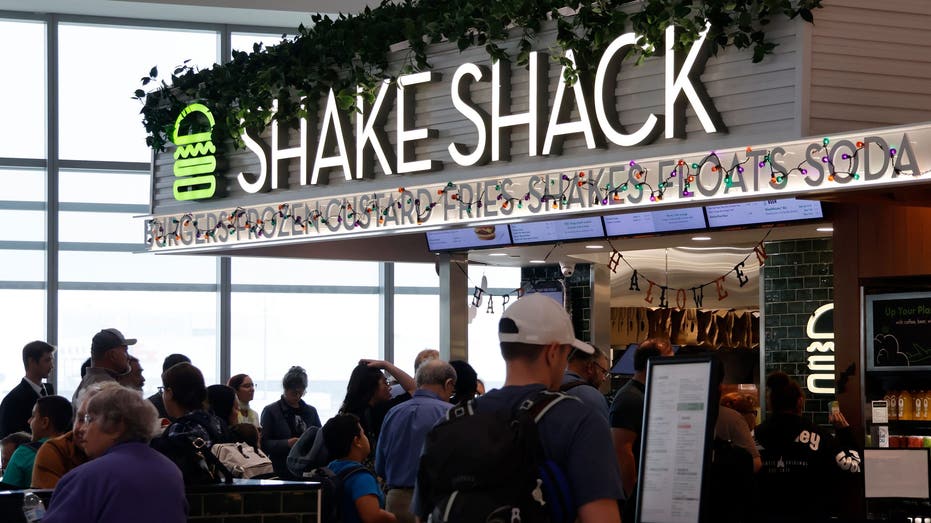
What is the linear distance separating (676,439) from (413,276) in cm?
1080

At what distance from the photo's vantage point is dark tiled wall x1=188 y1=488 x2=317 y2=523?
5316mm

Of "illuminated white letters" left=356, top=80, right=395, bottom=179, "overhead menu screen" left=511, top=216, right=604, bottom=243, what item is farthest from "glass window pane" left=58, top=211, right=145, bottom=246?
"illuminated white letters" left=356, top=80, right=395, bottom=179

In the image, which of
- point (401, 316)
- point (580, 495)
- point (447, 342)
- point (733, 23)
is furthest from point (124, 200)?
point (580, 495)

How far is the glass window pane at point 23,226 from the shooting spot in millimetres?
14125

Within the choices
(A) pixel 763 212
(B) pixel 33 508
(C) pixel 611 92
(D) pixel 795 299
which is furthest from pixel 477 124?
(B) pixel 33 508

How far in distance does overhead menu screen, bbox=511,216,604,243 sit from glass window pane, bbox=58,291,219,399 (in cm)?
589

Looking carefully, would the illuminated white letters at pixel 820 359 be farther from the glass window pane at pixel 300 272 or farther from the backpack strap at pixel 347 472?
the glass window pane at pixel 300 272

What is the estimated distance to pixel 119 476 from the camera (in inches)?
161

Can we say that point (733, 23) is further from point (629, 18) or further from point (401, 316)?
point (401, 316)

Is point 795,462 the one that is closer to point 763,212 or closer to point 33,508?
point 763,212

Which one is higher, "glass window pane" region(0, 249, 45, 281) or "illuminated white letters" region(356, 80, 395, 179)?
"illuminated white letters" region(356, 80, 395, 179)

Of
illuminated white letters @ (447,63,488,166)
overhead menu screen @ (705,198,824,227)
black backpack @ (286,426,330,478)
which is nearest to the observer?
black backpack @ (286,426,330,478)

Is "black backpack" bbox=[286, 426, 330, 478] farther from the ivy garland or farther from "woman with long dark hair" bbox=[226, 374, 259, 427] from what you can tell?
"woman with long dark hair" bbox=[226, 374, 259, 427]

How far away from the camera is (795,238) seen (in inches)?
370
